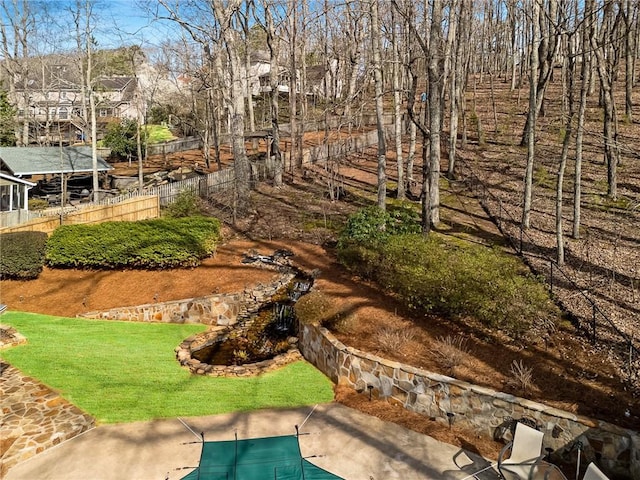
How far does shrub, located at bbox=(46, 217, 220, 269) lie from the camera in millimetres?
14422

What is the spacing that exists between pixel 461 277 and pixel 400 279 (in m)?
1.49

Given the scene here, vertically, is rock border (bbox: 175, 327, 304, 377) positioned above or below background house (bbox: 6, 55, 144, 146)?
below

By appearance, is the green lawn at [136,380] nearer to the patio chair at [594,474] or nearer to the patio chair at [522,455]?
the patio chair at [522,455]

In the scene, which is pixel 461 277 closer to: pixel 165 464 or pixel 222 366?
pixel 222 366

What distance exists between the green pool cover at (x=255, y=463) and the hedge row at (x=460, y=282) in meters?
4.70

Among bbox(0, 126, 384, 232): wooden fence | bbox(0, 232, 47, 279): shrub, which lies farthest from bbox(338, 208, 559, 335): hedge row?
bbox(0, 232, 47, 279): shrub

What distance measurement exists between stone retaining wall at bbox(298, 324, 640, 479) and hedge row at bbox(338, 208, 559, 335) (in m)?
2.15

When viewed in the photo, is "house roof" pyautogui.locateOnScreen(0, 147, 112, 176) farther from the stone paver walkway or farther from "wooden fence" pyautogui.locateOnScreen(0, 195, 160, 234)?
the stone paver walkway

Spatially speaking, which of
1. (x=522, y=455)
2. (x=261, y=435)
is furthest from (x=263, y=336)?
(x=522, y=455)

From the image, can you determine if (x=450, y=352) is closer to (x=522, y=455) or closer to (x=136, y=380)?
(x=522, y=455)

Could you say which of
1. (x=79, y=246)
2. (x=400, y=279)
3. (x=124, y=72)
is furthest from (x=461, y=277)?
(x=124, y=72)

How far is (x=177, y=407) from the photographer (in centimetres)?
820

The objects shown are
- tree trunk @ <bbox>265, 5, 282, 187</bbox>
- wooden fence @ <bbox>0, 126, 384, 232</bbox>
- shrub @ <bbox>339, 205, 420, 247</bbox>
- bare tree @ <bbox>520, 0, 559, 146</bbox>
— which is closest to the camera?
bare tree @ <bbox>520, 0, 559, 146</bbox>

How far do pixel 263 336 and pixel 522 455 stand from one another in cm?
714
